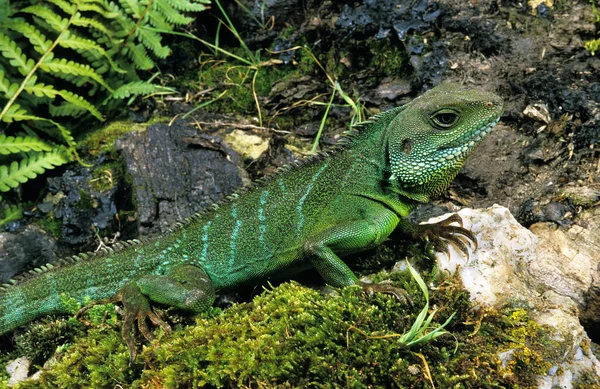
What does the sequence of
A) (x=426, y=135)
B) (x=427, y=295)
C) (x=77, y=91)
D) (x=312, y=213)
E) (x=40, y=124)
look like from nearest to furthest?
(x=427, y=295)
(x=426, y=135)
(x=312, y=213)
(x=40, y=124)
(x=77, y=91)

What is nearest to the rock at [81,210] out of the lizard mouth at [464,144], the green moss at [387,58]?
the green moss at [387,58]

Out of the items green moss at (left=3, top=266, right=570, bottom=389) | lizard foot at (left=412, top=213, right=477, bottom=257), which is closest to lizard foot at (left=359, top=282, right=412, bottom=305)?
green moss at (left=3, top=266, right=570, bottom=389)

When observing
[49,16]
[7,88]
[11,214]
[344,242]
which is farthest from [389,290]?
[49,16]

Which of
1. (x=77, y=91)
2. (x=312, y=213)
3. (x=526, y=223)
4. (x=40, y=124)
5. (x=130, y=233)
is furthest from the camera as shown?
(x=77, y=91)

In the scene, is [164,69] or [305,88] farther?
[164,69]

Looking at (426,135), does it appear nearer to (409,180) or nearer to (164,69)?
(409,180)

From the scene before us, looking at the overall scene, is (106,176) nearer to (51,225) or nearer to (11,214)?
(51,225)

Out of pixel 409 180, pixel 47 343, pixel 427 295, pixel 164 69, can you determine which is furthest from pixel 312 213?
pixel 164 69

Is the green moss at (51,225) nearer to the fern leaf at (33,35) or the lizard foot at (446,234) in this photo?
the fern leaf at (33,35)
